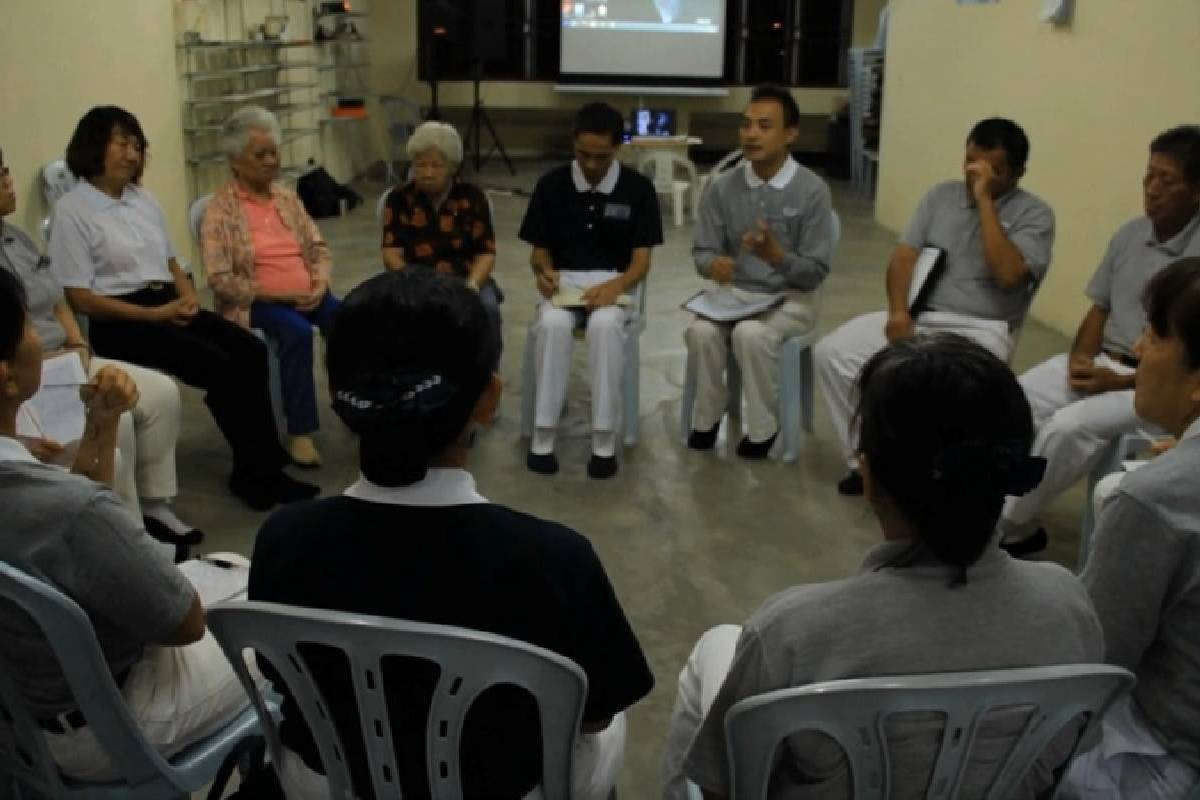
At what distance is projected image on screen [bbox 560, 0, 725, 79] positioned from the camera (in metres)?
10.9

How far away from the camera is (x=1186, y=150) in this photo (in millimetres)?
2969

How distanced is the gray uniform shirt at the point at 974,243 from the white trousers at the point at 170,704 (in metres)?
2.60

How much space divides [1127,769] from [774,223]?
102 inches

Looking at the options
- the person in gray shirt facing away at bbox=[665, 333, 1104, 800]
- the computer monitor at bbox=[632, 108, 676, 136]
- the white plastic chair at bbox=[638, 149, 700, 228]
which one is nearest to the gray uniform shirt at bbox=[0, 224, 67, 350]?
the person in gray shirt facing away at bbox=[665, 333, 1104, 800]

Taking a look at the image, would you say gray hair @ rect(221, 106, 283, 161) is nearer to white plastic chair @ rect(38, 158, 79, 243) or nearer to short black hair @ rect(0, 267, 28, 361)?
white plastic chair @ rect(38, 158, 79, 243)

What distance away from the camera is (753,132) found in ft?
12.6

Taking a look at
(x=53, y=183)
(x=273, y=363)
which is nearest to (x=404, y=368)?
(x=273, y=363)

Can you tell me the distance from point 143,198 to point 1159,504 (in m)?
3.05

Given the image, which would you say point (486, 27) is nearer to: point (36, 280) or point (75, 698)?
point (36, 280)

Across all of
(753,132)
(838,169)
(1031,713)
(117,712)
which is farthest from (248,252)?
(838,169)

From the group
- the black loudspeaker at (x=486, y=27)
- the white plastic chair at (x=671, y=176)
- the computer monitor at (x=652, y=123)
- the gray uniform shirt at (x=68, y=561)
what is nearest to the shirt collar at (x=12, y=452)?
the gray uniform shirt at (x=68, y=561)

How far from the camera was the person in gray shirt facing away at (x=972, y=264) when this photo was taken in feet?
11.5

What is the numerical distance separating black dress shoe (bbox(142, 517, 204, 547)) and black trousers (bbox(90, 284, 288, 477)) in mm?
359

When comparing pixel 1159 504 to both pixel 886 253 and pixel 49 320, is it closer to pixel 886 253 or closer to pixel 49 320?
pixel 49 320
